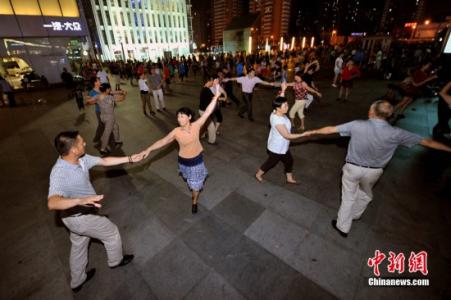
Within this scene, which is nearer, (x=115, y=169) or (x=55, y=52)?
(x=115, y=169)

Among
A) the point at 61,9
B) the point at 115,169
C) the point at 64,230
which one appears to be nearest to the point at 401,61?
the point at 115,169

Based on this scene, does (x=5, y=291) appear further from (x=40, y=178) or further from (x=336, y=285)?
(x=336, y=285)

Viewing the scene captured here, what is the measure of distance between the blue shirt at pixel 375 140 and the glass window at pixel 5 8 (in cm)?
2647

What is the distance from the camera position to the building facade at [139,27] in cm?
5162

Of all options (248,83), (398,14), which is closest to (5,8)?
(248,83)

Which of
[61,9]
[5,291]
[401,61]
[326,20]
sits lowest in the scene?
[5,291]

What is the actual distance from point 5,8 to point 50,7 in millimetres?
3130

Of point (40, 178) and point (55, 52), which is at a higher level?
point (55, 52)

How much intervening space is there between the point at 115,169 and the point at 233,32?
151ft

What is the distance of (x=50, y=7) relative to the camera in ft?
61.8

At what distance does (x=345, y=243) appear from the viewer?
3.26 m

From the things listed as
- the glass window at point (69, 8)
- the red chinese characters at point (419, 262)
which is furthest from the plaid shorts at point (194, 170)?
the glass window at point (69, 8)

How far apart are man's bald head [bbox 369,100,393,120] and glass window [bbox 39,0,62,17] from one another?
2681cm

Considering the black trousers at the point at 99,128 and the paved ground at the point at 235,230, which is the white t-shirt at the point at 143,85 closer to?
the black trousers at the point at 99,128
